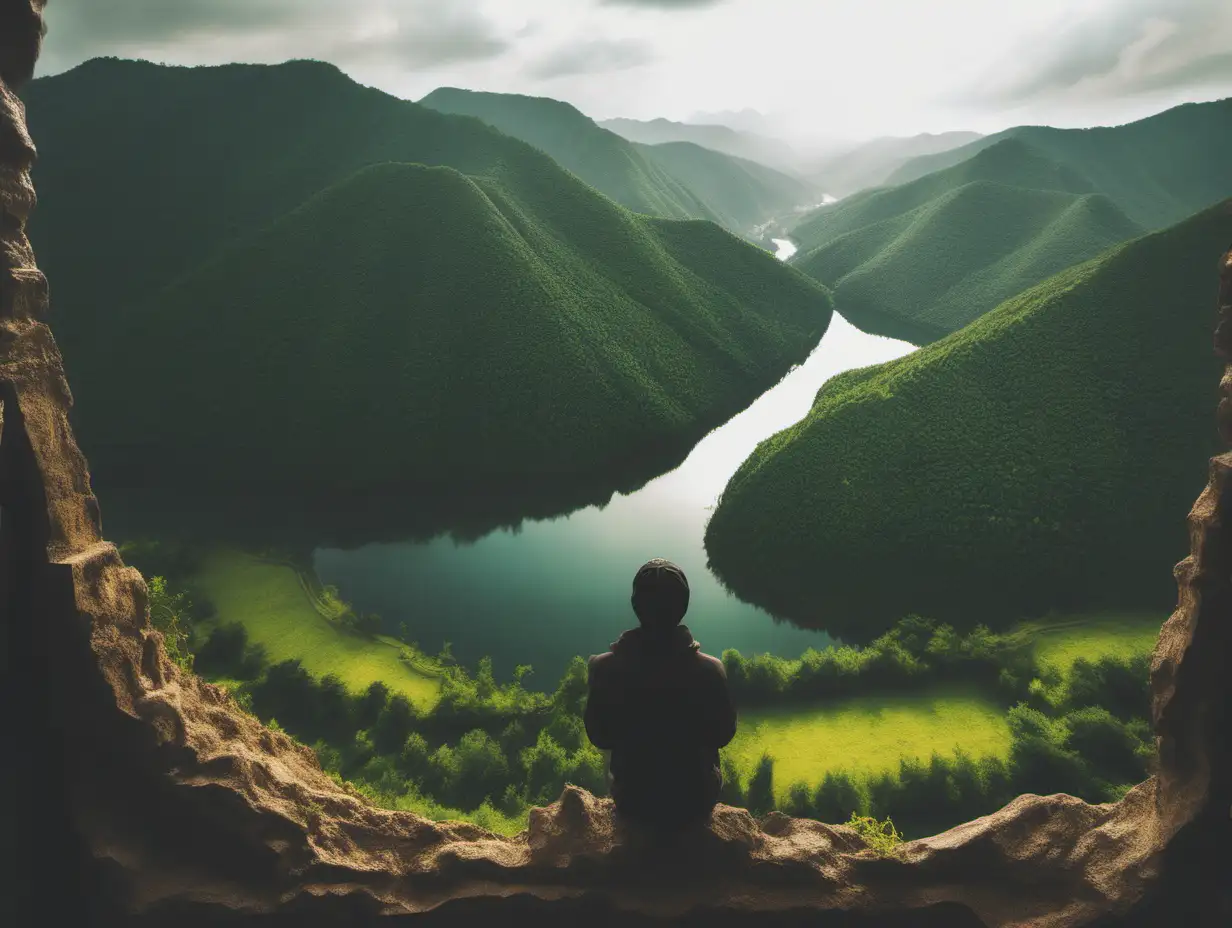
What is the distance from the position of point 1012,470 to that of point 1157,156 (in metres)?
188

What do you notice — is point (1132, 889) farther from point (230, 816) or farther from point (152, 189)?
point (152, 189)

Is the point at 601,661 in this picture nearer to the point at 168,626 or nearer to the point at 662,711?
the point at 662,711

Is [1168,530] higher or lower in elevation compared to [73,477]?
lower

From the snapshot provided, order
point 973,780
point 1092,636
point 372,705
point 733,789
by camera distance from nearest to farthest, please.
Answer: point 733,789, point 973,780, point 372,705, point 1092,636

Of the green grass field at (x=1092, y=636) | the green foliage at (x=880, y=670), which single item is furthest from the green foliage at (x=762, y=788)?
the green grass field at (x=1092, y=636)

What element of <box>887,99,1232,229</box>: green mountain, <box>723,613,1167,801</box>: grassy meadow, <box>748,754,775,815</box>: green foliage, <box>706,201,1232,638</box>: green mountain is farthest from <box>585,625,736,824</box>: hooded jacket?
<box>887,99,1232,229</box>: green mountain

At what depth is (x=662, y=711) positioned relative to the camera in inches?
273

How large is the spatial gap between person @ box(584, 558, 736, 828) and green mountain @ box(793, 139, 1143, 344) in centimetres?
8944

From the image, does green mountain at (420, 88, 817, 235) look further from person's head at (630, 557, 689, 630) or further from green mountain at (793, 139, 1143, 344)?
person's head at (630, 557, 689, 630)

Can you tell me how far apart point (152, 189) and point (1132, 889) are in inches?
4325

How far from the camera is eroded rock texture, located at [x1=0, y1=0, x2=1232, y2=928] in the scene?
7.49 meters

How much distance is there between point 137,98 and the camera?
98750mm

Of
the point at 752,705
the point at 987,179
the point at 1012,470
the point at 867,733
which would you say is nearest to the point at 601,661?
the point at 752,705

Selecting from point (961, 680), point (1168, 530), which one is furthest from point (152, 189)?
point (1168, 530)
